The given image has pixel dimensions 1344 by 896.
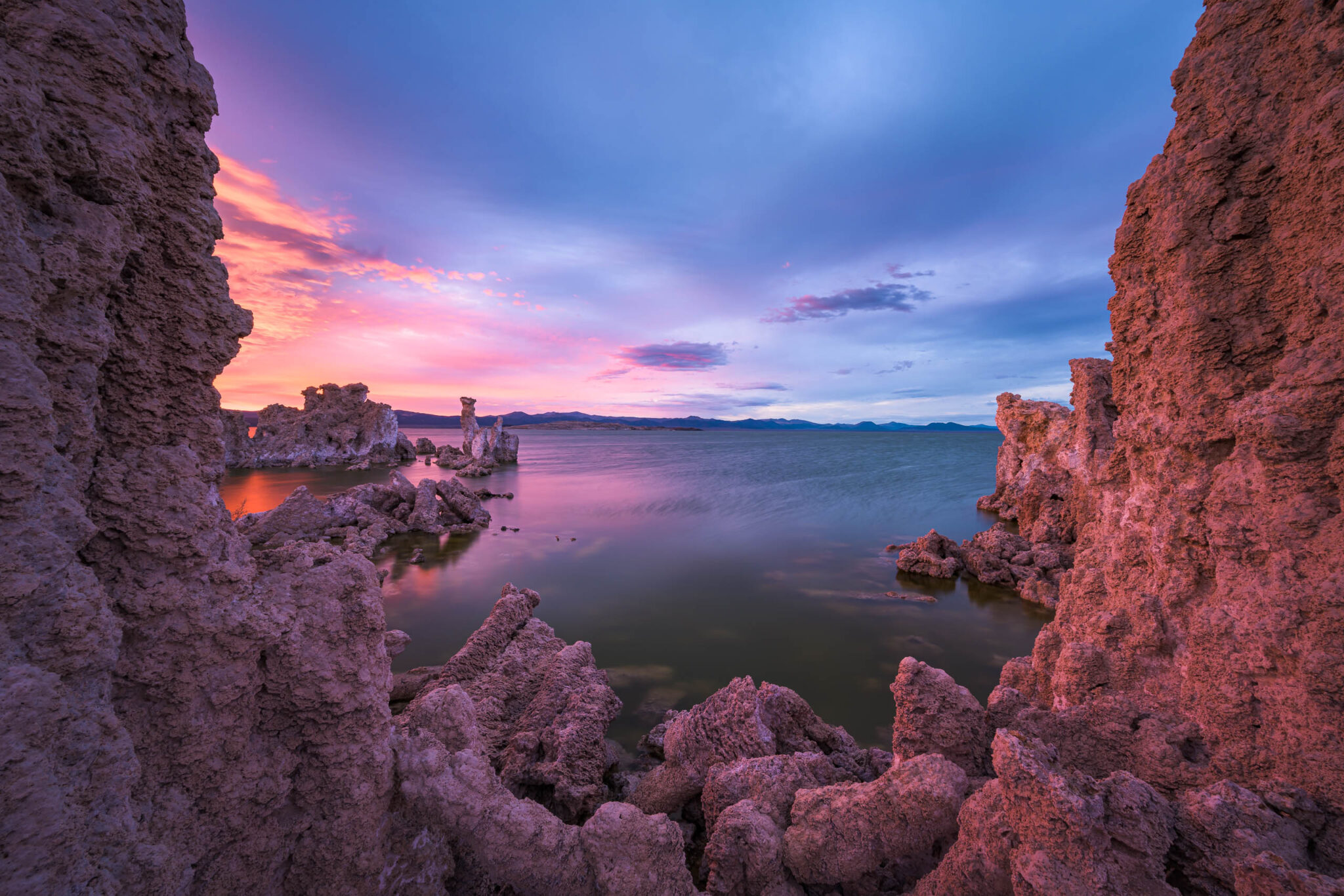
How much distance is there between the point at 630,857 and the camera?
332cm

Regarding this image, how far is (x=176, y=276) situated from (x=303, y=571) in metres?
2.04

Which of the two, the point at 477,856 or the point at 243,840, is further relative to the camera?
the point at 477,856

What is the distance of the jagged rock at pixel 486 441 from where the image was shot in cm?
4594

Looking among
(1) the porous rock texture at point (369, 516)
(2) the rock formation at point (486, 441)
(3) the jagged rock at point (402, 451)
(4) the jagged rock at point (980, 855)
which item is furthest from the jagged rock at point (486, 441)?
(4) the jagged rock at point (980, 855)

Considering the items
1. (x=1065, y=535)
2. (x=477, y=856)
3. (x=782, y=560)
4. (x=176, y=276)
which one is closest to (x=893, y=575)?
(x=782, y=560)

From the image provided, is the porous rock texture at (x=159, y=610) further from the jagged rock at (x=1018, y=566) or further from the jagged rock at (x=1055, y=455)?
the jagged rock at (x=1018, y=566)

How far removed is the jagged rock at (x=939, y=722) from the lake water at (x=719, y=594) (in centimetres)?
257

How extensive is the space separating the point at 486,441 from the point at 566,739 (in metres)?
47.0

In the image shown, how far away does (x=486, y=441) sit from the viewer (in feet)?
158

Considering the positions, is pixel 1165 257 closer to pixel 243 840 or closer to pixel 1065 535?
pixel 243 840

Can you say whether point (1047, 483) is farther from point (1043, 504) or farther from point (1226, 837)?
point (1226, 837)

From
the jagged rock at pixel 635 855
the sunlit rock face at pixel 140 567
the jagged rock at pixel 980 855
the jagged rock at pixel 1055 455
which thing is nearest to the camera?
the sunlit rock face at pixel 140 567

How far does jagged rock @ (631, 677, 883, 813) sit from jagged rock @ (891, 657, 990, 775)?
938 millimetres

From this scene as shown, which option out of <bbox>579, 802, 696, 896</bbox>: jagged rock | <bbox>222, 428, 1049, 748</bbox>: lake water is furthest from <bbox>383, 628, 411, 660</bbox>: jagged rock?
<bbox>579, 802, 696, 896</bbox>: jagged rock
